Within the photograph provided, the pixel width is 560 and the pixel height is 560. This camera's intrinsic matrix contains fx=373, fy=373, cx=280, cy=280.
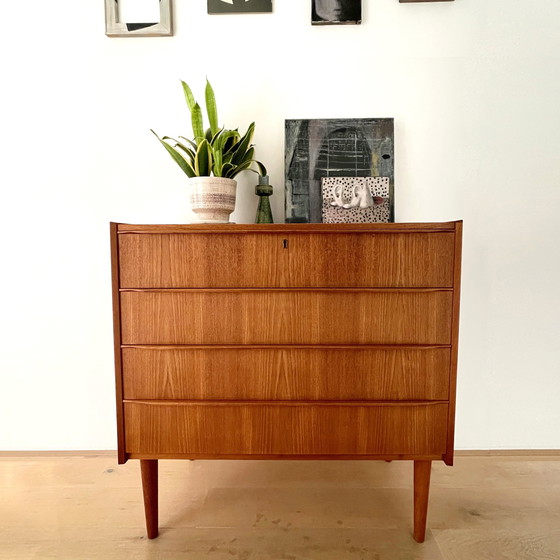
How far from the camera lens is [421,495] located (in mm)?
1084

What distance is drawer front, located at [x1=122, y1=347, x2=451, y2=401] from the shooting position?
1021mm

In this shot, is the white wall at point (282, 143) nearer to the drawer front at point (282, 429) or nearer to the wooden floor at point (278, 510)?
the wooden floor at point (278, 510)

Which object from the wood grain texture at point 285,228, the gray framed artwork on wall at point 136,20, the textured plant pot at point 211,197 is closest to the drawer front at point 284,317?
the wood grain texture at point 285,228

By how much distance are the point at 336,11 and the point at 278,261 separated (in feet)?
3.48

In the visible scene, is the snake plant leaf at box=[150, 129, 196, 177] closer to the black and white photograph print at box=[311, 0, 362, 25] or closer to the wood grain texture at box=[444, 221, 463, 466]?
the black and white photograph print at box=[311, 0, 362, 25]

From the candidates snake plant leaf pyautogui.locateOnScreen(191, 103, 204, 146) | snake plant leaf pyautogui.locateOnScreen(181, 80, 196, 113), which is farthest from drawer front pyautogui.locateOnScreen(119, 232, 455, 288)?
snake plant leaf pyautogui.locateOnScreen(181, 80, 196, 113)

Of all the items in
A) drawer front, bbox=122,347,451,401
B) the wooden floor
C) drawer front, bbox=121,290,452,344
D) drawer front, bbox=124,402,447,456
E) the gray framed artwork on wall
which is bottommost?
the wooden floor

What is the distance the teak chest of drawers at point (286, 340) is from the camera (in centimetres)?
100

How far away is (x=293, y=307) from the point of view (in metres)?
1.01

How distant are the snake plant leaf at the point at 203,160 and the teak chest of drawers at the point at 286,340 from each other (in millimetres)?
330

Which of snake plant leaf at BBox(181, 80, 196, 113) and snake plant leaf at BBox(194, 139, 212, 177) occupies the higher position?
snake plant leaf at BBox(181, 80, 196, 113)

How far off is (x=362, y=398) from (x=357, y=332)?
0.19 m

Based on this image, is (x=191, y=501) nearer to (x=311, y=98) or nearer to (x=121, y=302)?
(x=121, y=302)

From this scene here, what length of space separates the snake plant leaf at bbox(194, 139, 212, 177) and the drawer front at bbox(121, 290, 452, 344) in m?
0.45
